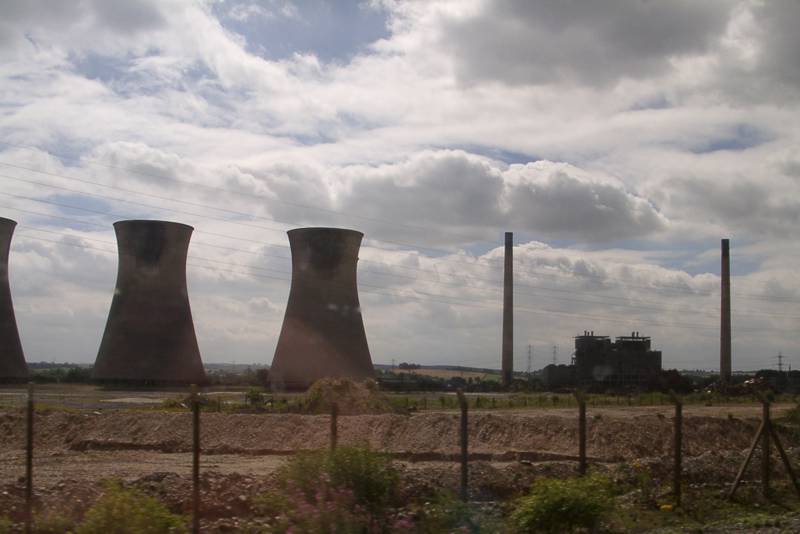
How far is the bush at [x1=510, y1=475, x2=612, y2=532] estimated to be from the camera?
20.5 feet

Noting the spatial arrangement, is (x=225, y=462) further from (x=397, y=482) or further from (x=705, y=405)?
(x=705, y=405)

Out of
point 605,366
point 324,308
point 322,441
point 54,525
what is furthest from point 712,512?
point 605,366

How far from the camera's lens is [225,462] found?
1238 cm

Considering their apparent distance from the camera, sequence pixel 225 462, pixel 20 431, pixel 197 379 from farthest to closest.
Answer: pixel 197 379, pixel 20 431, pixel 225 462

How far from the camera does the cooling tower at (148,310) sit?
30.3 m

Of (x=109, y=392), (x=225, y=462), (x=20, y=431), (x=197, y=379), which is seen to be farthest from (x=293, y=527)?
(x=197, y=379)

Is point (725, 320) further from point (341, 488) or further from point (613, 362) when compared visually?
point (341, 488)

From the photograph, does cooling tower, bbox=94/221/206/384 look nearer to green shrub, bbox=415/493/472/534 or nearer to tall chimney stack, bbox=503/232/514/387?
tall chimney stack, bbox=503/232/514/387

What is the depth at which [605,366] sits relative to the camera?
36.2m

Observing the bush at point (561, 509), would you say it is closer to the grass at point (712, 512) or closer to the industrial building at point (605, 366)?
the grass at point (712, 512)

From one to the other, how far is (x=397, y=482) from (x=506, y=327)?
3235 centimetres

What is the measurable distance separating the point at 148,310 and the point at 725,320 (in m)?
24.3

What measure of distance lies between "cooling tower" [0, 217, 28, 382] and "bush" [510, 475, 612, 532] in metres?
29.5

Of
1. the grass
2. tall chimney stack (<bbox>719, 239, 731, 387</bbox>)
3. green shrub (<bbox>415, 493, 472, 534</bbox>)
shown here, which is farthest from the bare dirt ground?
tall chimney stack (<bbox>719, 239, 731, 387</bbox>)
